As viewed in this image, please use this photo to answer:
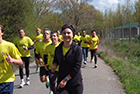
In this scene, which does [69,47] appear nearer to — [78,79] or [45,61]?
[78,79]

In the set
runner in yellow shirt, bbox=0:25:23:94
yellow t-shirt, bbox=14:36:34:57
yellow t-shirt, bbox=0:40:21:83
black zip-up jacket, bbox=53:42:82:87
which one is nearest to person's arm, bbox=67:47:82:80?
black zip-up jacket, bbox=53:42:82:87

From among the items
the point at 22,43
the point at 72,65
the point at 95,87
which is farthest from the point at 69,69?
the point at 22,43

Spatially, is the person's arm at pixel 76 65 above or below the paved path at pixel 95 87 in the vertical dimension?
above

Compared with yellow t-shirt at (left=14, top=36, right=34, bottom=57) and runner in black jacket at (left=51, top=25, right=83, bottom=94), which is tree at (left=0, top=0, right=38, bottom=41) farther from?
runner in black jacket at (left=51, top=25, right=83, bottom=94)

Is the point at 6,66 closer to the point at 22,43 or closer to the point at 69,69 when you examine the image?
the point at 69,69

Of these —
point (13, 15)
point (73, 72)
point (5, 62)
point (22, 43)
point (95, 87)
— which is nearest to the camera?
point (73, 72)

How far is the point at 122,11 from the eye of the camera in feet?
145

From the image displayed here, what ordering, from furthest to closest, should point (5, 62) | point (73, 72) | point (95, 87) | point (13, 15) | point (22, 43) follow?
point (13, 15) < point (22, 43) < point (95, 87) < point (5, 62) < point (73, 72)

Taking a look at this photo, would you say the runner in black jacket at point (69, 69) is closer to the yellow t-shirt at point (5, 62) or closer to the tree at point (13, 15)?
the yellow t-shirt at point (5, 62)

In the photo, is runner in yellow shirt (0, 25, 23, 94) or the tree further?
the tree

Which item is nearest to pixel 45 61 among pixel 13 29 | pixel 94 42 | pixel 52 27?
pixel 94 42

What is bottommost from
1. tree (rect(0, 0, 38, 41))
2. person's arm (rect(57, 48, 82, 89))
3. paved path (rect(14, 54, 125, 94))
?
paved path (rect(14, 54, 125, 94))

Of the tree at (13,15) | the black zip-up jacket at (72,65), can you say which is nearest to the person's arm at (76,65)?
the black zip-up jacket at (72,65)

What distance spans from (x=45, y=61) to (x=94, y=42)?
16.7ft
